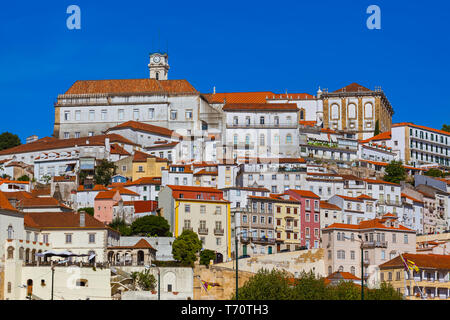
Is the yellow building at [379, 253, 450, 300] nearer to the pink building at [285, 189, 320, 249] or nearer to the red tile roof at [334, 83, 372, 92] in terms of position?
the pink building at [285, 189, 320, 249]

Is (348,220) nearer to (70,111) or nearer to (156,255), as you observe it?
(156,255)

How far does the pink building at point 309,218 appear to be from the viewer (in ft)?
325

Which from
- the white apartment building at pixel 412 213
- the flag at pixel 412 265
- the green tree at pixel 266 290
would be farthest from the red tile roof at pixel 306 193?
the green tree at pixel 266 290

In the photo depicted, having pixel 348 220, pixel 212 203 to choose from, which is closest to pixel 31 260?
pixel 212 203

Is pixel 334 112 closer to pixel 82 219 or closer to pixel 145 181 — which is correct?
pixel 145 181

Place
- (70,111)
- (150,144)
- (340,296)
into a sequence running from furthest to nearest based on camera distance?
(70,111)
(150,144)
(340,296)

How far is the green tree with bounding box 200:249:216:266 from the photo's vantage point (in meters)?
85.8

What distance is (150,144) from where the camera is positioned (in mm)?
131750

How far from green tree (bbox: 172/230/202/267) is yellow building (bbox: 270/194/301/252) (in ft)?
43.6

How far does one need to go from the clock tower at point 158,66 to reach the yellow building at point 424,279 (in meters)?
99.5

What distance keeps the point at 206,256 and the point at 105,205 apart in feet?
59.1

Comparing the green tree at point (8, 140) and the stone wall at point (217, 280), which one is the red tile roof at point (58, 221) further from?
the green tree at point (8, 140)

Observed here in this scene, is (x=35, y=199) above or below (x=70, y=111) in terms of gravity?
below
